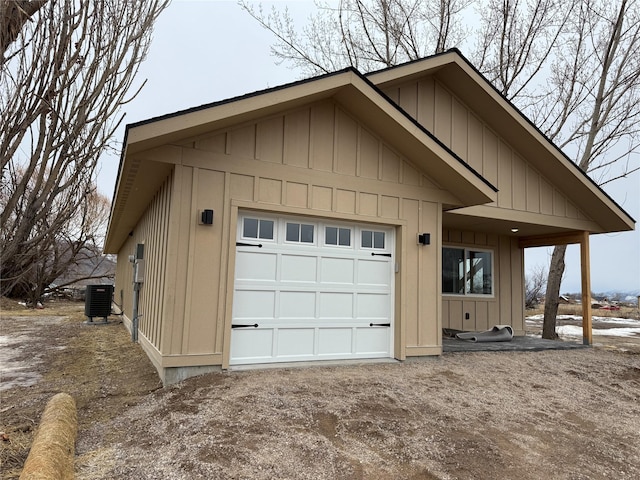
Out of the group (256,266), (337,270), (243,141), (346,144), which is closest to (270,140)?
(243,141)

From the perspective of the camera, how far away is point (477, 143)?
26.7 ft

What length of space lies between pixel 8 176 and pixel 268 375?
3.21 m

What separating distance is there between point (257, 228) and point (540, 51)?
43.6 ft

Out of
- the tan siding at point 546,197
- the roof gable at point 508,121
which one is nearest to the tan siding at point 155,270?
the roof gable at point 508,121

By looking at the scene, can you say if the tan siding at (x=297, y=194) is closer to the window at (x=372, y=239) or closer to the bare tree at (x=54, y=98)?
the window at (x=372, y=239)

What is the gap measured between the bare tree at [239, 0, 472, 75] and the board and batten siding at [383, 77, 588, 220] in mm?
7365

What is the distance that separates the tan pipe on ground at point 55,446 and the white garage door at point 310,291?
195 centimetres

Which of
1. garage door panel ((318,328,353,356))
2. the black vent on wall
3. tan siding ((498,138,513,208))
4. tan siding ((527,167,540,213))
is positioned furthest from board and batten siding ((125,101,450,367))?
the black vent on wall

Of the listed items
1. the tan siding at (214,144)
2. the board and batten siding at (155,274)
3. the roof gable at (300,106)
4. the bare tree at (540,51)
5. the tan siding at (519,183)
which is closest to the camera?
the roof gable at (300,106)

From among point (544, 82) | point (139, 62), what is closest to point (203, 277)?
point (139, 62)

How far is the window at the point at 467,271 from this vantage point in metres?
9.76

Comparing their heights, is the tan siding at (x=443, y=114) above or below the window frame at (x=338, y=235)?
above

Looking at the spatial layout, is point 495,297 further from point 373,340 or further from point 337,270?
point 337,270

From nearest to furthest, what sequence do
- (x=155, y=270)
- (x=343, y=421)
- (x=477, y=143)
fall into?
1. (x=343, y=421)
2. (x=155, y=270)
3. (x=477, y=143)
